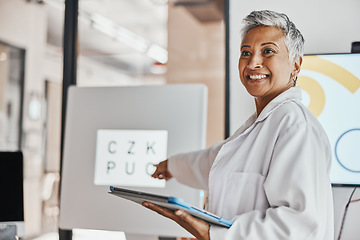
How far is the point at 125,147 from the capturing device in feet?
6.91

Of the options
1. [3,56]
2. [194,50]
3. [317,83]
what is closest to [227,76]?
[317,83]

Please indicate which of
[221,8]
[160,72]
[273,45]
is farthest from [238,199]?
[160,72]

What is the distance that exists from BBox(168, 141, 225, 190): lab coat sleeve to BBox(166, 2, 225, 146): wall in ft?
4.94

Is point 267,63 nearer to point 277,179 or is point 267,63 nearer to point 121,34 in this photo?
point 277,179

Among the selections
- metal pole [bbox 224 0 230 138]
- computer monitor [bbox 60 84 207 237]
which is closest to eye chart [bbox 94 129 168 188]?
computer monitor [bbox 60 84 207 237]

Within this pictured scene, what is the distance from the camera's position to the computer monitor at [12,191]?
1.96m

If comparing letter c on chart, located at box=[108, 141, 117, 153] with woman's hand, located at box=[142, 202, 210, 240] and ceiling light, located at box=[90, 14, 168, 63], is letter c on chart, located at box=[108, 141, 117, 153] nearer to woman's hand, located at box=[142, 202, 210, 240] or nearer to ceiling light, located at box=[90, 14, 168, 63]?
woman's hand, located at box=[142, 202, 210, 240]

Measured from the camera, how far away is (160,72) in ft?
26.6

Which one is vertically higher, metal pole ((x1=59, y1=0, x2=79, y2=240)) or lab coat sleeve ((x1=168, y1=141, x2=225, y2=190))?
metal pole ((x1=59, y1=0, x2=79, y2=240))

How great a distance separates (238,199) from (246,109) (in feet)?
2.77

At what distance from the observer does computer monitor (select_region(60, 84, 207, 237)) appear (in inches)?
80.3

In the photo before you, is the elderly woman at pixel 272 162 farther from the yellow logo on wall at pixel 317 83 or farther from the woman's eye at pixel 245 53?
the yellow logo on wall at pixel 317 83

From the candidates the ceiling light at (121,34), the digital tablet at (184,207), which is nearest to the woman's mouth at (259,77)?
the digital tablet at (184,207)

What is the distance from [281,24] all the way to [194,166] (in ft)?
2.36
